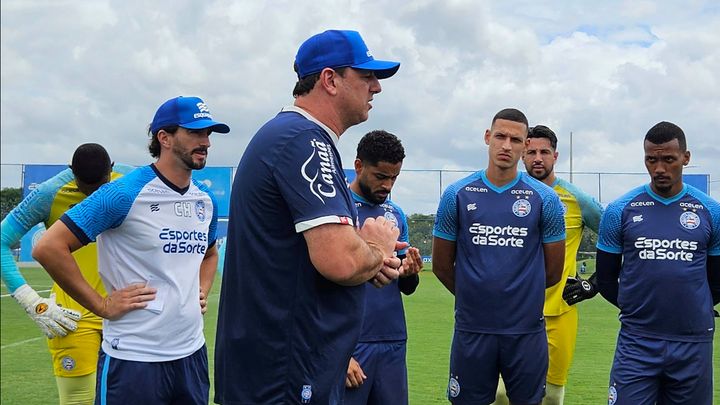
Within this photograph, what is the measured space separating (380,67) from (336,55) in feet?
0.55

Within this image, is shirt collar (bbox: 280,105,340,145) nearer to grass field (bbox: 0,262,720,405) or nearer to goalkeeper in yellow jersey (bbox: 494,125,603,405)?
goalkeeper in yellow jersey (bbox: 494,125,603,405)

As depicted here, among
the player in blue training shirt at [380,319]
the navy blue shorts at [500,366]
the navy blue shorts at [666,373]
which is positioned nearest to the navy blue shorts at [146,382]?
the player in blue training shirt at [380,319]

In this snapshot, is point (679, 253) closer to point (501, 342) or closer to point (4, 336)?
point (501, 342)

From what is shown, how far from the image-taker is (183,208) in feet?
14.6

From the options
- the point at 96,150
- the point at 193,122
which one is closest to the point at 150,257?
the point at 193,122

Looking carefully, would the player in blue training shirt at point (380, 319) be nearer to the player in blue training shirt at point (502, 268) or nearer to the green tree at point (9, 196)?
the player in blue training shirt at point (502, 268)

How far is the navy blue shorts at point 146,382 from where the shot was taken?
413 cm

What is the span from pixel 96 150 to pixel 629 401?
12.6 ft

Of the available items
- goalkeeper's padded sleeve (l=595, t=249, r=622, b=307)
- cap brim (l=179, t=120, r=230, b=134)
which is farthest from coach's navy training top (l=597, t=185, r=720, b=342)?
cap brim (l=179, t=120, r=230, b=134)

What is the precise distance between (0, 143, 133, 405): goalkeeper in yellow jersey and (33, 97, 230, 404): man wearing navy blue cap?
109cm

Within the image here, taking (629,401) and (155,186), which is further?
(629,401)

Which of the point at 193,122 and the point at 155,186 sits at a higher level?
the point at 193,122

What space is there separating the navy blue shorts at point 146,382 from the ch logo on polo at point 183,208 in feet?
2.53

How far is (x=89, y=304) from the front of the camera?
4.25 metres
